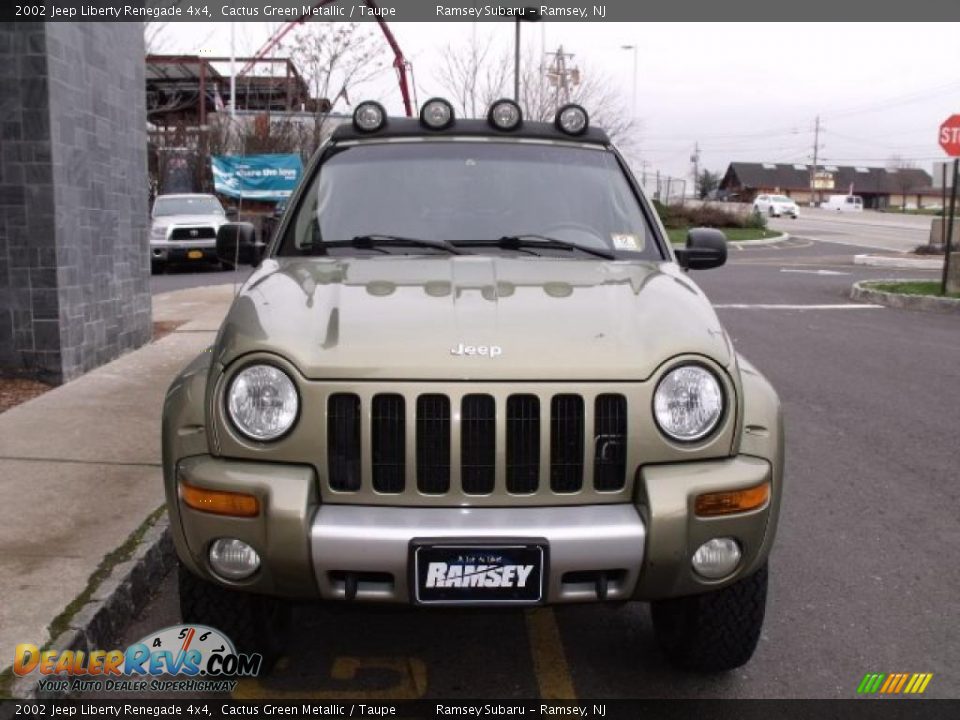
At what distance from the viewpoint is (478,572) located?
8.36 feet

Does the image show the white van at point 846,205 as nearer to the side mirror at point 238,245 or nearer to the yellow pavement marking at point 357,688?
the side mirror at point 238,245

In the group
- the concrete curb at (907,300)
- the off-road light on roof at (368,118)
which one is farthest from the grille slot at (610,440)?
the concrete curb at (907,300)

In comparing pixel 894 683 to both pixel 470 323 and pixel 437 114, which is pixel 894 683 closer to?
pixel 470 323

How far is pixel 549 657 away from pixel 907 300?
497 inches

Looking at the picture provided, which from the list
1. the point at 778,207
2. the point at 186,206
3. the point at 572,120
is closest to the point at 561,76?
the point at 186,206

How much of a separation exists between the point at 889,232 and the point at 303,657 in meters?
44.4

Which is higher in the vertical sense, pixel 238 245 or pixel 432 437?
pixel 238 245

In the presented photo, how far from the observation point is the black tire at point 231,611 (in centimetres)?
293

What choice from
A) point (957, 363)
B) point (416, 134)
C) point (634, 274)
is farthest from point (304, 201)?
point (957, 363)

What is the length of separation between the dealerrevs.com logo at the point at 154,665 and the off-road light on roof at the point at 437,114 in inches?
93.8

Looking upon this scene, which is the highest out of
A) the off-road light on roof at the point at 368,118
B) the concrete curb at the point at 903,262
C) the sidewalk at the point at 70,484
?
the off-road light on roof at the point at 368,118

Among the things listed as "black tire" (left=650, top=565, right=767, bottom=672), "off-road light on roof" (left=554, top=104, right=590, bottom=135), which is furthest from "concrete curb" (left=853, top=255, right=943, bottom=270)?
"black tire" (left=650, top=565, right=767, bottom=672)

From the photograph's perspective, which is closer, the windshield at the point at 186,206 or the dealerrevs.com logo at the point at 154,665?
the dealerrevs.com logo at the point at 154,665

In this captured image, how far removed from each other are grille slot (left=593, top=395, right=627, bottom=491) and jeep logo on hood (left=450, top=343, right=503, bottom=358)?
32 centimetres
